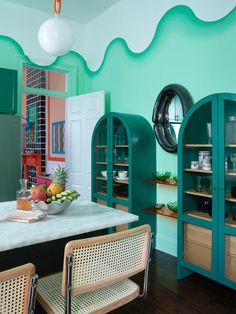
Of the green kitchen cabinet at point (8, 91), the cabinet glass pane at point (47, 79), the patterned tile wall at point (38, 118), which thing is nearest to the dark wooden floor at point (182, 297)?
the green kitchen cabinet at point (8, 91)

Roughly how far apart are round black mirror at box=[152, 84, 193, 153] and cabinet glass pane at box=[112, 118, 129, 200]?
18.8 inches

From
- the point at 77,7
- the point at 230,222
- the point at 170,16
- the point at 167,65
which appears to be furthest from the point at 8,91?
the point at 230,222

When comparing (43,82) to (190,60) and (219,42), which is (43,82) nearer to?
(190,60)

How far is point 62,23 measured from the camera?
2.14 metres

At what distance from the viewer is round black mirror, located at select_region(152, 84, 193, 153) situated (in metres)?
3.27

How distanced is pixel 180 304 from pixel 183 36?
9.26 ft

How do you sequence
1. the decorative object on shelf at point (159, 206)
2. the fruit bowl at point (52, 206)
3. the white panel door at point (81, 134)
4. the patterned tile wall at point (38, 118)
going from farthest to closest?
the patterned tile wall at point (38, 118)
the white panel door at point (81, 134)
the decorative object on shelf at point (159, 206)
the fruit bowl at point (52, 206)

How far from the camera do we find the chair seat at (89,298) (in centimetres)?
131

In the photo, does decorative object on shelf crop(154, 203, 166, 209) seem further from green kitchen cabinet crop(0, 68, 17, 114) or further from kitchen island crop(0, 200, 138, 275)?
green kitchen cabinet crop(0, 68, 17, 114)

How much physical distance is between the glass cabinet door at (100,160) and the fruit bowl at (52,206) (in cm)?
211

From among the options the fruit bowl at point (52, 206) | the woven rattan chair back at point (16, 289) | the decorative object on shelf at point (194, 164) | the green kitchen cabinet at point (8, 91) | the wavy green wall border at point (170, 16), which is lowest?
the woven rattan chair back at point (16, 289)

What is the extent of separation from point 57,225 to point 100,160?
2522mm

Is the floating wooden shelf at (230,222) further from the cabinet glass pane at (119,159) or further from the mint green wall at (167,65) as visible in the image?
the cabinet glass pane at (119,159)

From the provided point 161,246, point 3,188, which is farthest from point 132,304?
point 3,188
